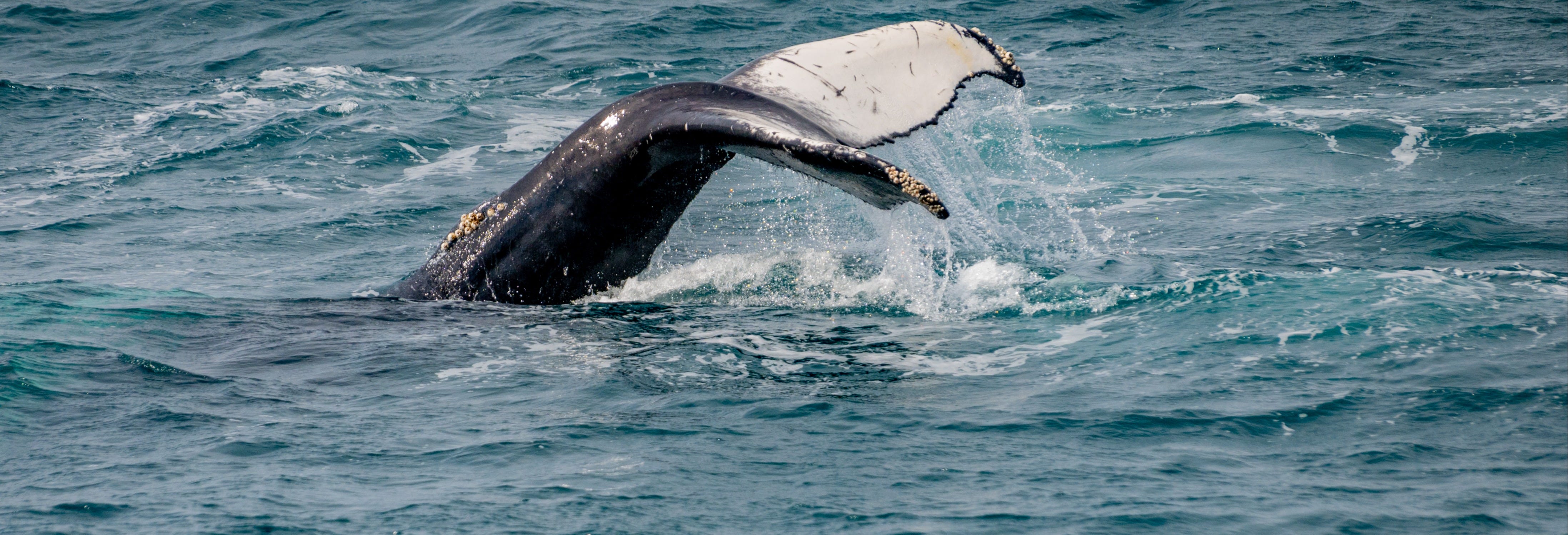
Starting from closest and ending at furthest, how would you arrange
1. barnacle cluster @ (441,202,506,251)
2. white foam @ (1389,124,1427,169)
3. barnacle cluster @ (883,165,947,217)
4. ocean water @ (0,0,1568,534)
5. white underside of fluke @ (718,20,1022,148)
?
barnacle cluster @ (883,165,947,217)
ocean water @ (0,0,1568,534)
white underside of fluke @ (718,20,1022,148)
barnacle cluster @ (441,202,506,251)
white foam @ (1389,124,1427,169)

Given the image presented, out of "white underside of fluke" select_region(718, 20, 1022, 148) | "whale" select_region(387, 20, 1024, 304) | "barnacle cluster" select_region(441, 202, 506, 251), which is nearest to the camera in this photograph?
"whale" select_region(387, 20, 1024, 304)

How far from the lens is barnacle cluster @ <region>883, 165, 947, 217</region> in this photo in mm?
4930

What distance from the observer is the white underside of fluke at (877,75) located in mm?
6457

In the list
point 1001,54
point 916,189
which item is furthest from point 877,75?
point 916,189

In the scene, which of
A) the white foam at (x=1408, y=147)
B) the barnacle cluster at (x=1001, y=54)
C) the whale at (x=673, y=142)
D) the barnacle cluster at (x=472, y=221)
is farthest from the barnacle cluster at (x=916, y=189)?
the white foam at (x=1408, y=147)

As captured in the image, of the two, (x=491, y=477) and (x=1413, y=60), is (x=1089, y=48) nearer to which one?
(x=1413, y=60)

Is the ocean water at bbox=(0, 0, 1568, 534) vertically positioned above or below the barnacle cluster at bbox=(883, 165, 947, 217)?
below

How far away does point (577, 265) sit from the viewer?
7.18m

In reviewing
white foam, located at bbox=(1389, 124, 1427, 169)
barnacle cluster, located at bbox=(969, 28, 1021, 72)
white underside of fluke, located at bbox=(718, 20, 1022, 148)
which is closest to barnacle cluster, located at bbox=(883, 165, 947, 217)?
white underside of fluke, located at bbox=(718, 20, 1022, 148)

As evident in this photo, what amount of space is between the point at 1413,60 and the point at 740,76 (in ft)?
44.3

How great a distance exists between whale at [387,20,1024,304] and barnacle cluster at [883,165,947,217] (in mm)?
495

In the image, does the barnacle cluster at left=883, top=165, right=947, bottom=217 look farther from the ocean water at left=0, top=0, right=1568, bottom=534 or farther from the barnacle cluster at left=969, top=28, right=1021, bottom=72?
the barnacle cluster at left=969, top=28, right=1021, bottom=72

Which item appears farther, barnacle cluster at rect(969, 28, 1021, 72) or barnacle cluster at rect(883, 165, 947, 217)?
barnacle cluster at rect(969, 28, 1021, 72)

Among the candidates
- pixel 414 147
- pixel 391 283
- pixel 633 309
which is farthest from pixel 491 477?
pixel 414 147
